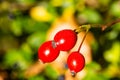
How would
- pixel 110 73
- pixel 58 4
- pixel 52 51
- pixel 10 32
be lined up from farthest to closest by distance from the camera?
pixel 10 32 → pixel 58 4 → pixel 110 73 → pixel 52 51

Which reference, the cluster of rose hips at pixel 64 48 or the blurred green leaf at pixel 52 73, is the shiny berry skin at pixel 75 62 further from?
the blurred green leaf at pixel 52 73

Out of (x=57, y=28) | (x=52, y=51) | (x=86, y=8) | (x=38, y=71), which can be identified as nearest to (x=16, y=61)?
Answer: (x=38, y=71)

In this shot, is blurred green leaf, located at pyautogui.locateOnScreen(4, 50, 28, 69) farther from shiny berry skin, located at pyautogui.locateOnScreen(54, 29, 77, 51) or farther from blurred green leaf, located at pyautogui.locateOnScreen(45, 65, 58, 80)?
shiny berry skin, located at pyautogui.locateOnScreen(54, 29, 77, 51)

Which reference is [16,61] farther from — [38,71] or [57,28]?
[57,28]

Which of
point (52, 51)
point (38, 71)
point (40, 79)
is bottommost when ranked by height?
point (52, 51)

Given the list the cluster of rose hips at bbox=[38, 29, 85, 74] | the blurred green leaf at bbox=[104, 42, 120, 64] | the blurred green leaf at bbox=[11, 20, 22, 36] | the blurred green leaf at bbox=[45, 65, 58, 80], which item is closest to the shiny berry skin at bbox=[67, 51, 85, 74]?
the cluster of rose hips at bbox=[38, 29, 85, 74]

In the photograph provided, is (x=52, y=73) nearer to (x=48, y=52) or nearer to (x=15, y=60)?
(x=15, y=60)
